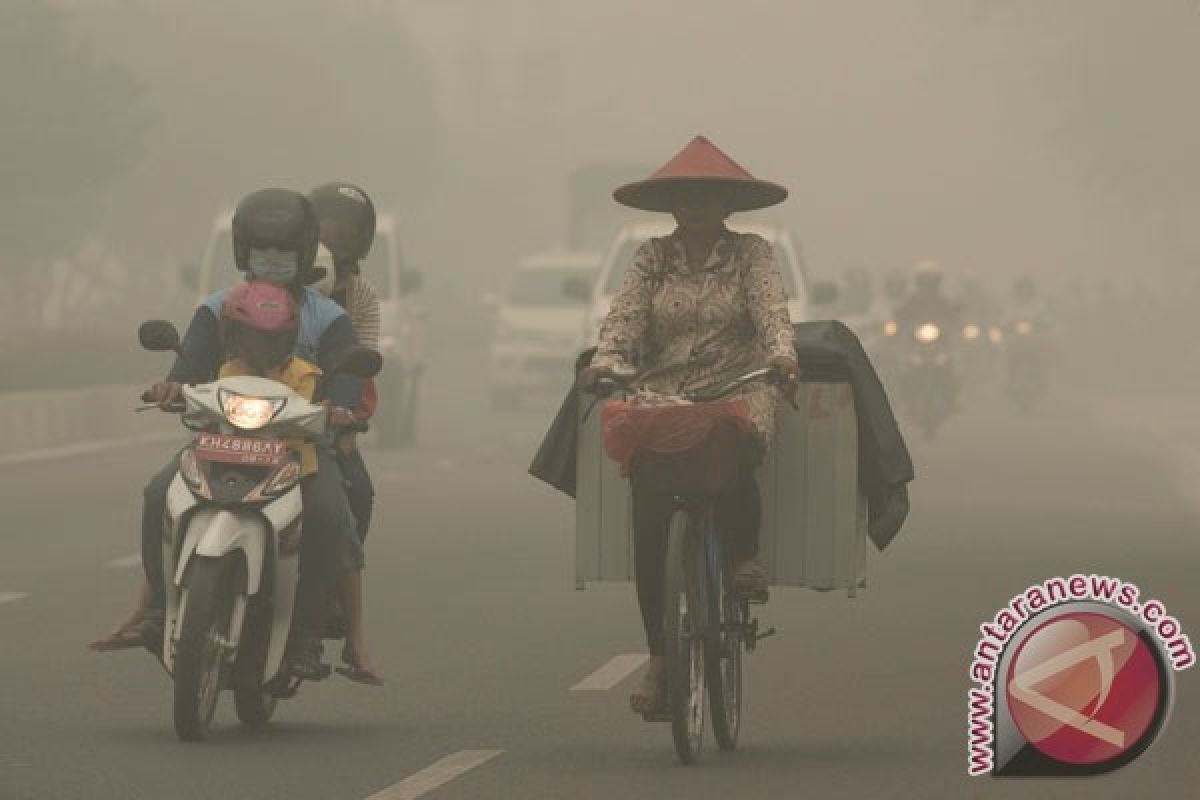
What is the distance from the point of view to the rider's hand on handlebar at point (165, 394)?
11000 millimetres

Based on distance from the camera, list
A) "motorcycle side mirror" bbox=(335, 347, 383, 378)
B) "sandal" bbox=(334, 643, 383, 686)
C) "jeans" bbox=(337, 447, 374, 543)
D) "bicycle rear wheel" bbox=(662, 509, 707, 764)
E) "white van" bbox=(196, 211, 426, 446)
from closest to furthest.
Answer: "bicycle rear wheel" bbox=(662, 509, 707, 764)
"motorcycle side mirror" bbox=(335, 347, 383, 378)
"sandal" bbox=(334, 643, 383, 686)
"jeans" bbox=(337, 447, 374, 543)
"white van" bbox=(196, 211, 426, 446)

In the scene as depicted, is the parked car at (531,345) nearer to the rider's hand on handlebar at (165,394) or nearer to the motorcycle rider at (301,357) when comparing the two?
the motorcycle rider at (301,357)

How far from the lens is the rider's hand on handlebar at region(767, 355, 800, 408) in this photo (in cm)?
1051

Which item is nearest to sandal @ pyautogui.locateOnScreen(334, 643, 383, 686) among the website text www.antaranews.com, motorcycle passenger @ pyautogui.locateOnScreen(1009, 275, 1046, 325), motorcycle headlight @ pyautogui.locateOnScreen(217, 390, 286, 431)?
motorcycle headlight @ pyautogui.locateOnScreen(217, 390, 286, 431)

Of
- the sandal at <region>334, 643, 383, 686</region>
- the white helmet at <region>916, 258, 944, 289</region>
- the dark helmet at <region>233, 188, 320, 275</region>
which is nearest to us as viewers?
the dark helmet at <region>233, 188, 320, 275</region>

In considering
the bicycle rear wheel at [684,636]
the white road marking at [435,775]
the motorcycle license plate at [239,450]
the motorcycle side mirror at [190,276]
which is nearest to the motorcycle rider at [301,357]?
the motorcycle license plate at [239,450]

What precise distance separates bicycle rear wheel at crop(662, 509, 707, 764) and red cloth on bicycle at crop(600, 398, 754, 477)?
0.70ft

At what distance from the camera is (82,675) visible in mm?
13195

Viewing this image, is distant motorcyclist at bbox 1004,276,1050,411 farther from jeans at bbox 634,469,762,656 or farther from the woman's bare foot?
the woman's bare foot

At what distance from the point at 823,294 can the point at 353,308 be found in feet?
61.5

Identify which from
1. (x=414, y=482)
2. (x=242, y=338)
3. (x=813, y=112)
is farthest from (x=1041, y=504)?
(x=813, y=112)

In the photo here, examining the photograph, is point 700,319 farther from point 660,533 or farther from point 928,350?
point 928,350

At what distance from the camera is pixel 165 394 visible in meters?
11.0

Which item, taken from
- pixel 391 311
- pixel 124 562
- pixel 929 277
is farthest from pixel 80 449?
pixel 124 562
